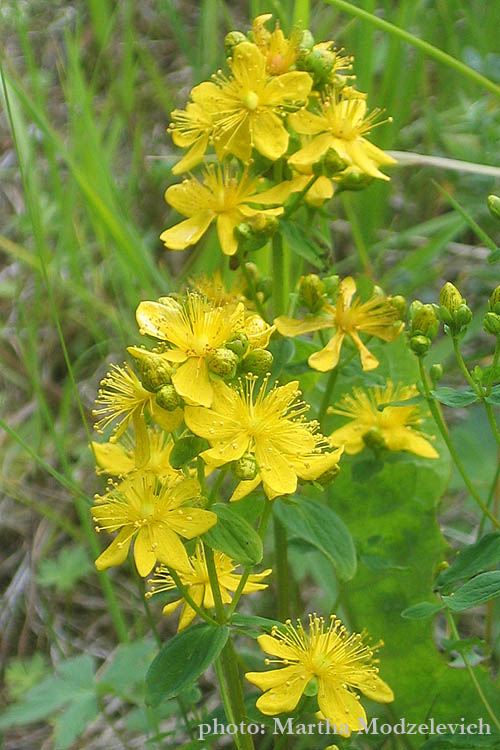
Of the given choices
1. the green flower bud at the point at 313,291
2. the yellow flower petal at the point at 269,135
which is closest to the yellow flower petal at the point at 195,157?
the yellow flower petal at the point at 269,135

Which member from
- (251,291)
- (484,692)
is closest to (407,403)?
(251,291)

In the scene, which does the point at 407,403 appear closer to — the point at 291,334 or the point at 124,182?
the point at 291,334

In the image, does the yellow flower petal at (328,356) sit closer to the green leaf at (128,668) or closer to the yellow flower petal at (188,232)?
the yellow flower petal at (188,232)

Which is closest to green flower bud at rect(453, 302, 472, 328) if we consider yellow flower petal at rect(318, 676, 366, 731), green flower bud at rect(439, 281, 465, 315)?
green flower bud at rect(439, 281, 465, 315)

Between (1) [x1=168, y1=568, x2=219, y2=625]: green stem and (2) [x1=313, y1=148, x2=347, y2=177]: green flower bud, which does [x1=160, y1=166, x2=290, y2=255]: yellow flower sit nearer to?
(2) [x1=313, y1=148, x2=347, y2=177]: green flower bud

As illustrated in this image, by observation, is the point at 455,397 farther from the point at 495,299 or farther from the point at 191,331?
the point at 191,331

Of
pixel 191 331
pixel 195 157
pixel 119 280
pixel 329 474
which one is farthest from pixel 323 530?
pixel 119 280
